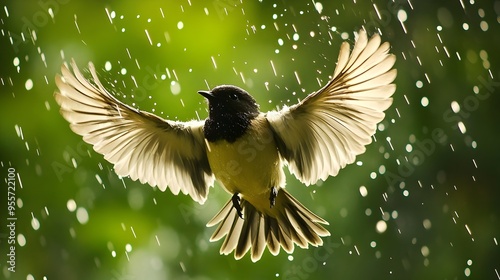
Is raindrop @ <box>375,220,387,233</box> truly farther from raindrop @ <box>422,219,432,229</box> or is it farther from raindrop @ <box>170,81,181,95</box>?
raindrop @ <box>170,81,181,95</box>

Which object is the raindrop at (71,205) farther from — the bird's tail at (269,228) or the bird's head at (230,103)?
the bird's head at (230,103)

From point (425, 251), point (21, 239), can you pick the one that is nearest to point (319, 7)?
point (425, 251)

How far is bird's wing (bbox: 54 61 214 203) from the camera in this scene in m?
3.25

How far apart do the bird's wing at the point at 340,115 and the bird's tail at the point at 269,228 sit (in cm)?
51

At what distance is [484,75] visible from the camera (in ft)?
19.9

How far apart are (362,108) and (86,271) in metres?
3.52

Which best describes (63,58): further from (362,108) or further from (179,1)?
(362,108)

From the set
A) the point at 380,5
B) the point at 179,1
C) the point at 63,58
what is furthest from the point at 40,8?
the point at 380,5

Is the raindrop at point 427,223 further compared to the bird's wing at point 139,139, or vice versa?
the raindrop at point 427,223

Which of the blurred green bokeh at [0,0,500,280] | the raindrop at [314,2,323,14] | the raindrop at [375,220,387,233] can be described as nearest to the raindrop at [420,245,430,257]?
the blurred green bokeh at [0,0,500,280]

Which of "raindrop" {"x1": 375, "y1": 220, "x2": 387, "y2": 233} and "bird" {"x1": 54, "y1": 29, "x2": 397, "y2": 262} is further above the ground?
"bird" {"x1": 54, "y1": 29, "x2": 397, "y2": 262}

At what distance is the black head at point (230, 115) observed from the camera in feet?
10.3

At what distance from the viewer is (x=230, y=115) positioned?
321 cm

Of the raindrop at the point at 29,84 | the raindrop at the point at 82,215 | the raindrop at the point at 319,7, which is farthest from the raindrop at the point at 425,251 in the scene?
the raindrop at the point at 29,84
